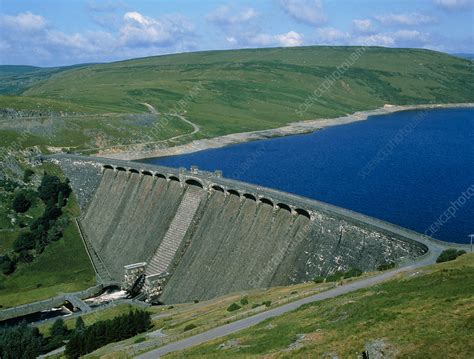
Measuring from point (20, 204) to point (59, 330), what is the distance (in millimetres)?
64666

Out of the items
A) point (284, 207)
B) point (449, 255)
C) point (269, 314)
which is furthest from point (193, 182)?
point (449, 255)

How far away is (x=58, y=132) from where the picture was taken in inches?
7869

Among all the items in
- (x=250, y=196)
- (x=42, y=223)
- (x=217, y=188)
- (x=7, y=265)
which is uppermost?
(x=250, y=196)

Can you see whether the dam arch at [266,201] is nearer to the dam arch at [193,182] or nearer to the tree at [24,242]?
the dam arch at [193,182]

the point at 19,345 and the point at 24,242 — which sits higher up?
the point at 19,345

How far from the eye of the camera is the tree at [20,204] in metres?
136

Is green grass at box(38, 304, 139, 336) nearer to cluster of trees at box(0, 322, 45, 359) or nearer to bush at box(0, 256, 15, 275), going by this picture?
cluster of trees at box(0, 322, 45, 359)

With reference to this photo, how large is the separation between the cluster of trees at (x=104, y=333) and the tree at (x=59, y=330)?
38.7 ft

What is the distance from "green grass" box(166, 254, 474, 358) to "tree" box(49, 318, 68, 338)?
43.5 m

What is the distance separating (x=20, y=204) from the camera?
135625mm

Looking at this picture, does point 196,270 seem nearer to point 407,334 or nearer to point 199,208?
point 199,208

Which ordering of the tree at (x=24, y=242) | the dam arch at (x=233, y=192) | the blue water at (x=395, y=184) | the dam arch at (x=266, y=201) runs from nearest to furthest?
1. the dam arch at (x=266, y=201)
2. the dam arch at (x=233, y=192)
3. the blue water at (x=395, y=184)
4. the tree at (x=24, y=242)

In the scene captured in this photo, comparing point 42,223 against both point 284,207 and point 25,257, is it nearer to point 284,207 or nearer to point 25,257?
point 25,257

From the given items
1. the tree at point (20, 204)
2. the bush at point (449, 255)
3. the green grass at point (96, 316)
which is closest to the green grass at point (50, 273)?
the tree at point (20, 204)
